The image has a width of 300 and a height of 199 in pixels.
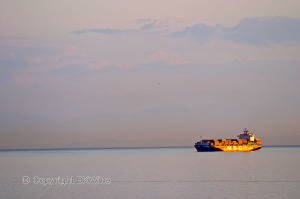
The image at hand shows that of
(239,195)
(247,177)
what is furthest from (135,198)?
(247,177)

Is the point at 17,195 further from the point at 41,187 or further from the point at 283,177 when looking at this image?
the point at 283,177

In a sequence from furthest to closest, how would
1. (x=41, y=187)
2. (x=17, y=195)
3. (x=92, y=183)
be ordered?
(x=92, y=183), (x=41, y=187), (x=17, y=195)

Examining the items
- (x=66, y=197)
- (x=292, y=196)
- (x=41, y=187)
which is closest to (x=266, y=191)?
(x=292, y=196)

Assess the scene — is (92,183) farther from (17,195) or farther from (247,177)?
(247,177)

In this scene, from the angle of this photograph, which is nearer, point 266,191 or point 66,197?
point 66,197

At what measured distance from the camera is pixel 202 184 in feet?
236

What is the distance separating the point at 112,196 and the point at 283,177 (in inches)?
1418

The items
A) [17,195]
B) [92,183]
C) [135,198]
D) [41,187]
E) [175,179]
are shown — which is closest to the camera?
[135,198]

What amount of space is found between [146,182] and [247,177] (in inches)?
760

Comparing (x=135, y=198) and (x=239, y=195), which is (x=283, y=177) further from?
(x=135, y=198)

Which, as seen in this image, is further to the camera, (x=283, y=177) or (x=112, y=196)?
(x=283, y=177)

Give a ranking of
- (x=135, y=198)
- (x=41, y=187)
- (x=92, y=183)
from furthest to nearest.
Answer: (x=92, y=183)
(x=41, y=187)
(x=135, y=198)

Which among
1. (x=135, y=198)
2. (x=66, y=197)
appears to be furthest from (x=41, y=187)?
(x=135, y=198)

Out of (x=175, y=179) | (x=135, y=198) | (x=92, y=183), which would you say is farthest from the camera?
(x=175, y=179)
